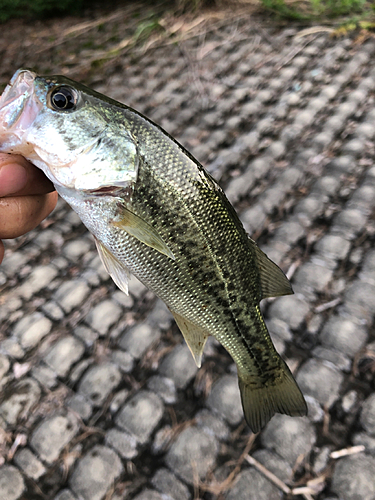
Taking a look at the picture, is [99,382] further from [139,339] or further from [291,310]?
[291,310]

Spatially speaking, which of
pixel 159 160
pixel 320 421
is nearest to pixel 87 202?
pixel 159 160

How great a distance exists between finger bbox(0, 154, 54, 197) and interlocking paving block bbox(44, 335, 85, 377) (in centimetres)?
135

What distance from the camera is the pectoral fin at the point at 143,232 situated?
1469 millimetres

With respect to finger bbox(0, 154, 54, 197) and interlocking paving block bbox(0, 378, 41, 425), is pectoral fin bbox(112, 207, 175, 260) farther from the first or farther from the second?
interlocking paving block bbox(0, 378, 41, 425)

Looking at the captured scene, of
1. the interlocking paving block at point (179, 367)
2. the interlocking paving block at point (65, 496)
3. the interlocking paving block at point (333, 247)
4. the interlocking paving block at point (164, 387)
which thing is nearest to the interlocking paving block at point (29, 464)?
the interlocking paving block at point (65, 496)

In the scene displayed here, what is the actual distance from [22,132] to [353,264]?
2.60 m

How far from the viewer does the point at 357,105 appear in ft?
14.0

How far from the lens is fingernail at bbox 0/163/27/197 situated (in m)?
1.54

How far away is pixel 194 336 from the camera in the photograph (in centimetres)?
182

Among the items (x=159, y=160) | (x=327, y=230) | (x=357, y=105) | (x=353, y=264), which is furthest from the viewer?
(x=357, y=105)

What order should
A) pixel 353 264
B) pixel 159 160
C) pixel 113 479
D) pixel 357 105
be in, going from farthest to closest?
1. pixel 357 105
2. pixel 353 264
3. pixel 113 479
4. pixel 159 160

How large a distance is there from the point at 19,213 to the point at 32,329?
1.35 meters

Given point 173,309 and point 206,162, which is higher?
point 173,309

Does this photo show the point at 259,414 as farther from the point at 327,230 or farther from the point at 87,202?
the point at 327,230
